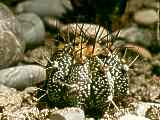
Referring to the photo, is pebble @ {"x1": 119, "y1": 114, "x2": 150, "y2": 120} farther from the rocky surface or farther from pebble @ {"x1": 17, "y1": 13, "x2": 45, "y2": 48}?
pebble @ {"x1": 17, "y1": 13, "x2": 45, "y2": 48}

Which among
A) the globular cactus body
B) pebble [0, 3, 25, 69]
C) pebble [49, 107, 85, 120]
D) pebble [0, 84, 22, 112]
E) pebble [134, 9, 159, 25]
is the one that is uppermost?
pebble [134, 9, 159, 25]

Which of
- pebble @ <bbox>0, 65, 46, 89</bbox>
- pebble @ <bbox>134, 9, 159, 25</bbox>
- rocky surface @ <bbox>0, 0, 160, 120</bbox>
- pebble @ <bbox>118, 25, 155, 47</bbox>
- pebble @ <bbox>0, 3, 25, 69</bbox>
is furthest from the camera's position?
pebble @ <bbox>134, 9, 159, 25</bbox>

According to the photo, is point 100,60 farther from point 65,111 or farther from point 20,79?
point 20,79

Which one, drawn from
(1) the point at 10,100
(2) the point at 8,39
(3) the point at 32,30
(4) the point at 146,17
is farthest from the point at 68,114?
(4) the point at 146,17


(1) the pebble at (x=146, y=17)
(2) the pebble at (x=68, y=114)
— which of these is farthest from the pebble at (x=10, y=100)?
(1) the pebble at (x=146, y=17)

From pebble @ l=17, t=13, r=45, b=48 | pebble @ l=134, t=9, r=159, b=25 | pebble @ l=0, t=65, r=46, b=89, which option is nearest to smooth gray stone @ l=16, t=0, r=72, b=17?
pebble @ l=17, t=13, r=45, b=48
